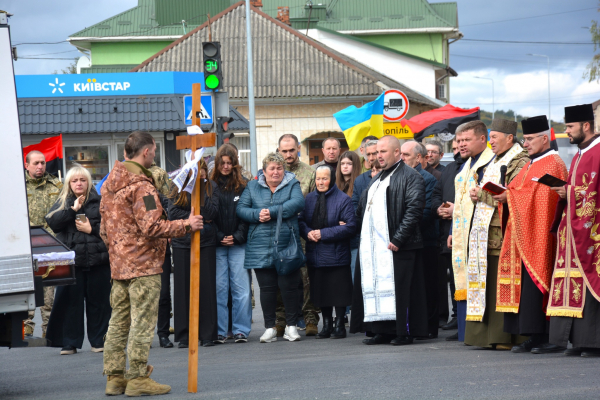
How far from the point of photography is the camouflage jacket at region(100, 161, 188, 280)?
610 cm

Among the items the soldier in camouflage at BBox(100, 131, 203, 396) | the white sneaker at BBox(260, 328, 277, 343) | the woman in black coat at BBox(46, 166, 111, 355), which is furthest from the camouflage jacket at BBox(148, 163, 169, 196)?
the soldier in camouflage at BBox(100, 131, 203, 396)

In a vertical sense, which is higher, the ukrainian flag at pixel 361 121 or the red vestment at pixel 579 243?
the ukrainian flag at pixel 361 121

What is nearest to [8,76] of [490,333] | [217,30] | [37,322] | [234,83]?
[490,333]

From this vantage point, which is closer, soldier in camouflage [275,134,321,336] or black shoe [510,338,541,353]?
black shoe [510,338,541,353]

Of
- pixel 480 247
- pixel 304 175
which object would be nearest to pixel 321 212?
pixel 304 175

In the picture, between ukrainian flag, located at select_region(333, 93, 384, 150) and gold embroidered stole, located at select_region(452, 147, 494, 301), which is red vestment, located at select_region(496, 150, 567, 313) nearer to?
gold embroidered stole, located at select_region(452, 147, 494, 301)

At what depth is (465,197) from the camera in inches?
324

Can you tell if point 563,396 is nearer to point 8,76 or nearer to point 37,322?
point 8,76

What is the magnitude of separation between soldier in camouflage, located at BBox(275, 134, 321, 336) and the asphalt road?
0.59m

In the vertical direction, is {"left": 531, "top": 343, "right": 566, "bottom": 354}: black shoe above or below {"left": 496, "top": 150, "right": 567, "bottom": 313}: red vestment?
below

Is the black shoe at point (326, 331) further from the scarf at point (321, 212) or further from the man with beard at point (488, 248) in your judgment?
the man with beard at point (488, 248)

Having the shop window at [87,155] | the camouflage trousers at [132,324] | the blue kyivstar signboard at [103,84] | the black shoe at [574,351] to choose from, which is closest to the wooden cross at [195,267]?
the camouflage trousers at [132,324]

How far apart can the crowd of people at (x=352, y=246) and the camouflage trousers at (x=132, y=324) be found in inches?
0.5

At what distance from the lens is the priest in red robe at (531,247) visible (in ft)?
24.5
